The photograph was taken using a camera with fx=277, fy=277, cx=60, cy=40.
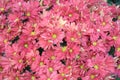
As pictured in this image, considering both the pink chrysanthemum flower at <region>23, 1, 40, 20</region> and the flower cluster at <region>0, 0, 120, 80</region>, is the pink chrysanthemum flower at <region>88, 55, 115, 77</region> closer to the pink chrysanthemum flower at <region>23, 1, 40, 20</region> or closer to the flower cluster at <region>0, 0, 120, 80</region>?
the flower cluster at <region>0, 0, 120, 80</region>

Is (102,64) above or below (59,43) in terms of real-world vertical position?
below

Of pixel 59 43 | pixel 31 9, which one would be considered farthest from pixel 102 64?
pixel 31 9

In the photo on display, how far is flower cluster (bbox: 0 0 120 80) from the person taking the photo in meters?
1.64

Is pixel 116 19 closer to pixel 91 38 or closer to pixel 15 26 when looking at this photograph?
pixel 91 38

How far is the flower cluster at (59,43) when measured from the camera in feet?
5.37

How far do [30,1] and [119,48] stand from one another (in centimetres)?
69

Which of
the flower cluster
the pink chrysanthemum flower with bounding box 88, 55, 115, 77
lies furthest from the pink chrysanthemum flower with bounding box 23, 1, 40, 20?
the pink chrysanthemum flower with bounding box 88, 55, 115, 77

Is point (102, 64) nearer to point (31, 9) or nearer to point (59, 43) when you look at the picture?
point (59, 43)

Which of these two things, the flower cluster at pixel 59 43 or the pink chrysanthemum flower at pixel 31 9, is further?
the pink chrysanthemum flower at pixel 31 9

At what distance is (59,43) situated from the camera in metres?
1.63

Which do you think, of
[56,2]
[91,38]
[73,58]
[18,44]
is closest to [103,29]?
[91,38]

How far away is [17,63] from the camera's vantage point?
1662mm

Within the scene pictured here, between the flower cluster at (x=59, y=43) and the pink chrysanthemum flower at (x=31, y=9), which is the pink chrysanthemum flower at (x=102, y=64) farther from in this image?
the pink chrysanthemum flower at (x=31, y=9)

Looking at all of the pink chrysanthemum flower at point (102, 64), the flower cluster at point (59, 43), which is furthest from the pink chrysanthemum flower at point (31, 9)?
the pink chrysanthemum flower at point (102, 64)
